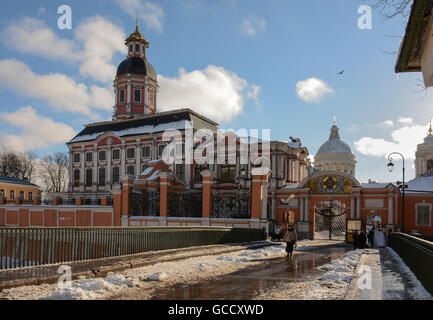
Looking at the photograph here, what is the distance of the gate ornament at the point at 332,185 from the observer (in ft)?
100

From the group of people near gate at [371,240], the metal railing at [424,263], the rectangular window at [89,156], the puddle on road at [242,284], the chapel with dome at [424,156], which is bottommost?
the group of people near gate at [371,240]

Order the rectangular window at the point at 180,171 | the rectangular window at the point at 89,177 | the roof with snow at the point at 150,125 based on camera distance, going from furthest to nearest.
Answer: the rectangular window at the point at 89,177 → the roof with snow at the point at 150,125 → the rectangular window at the point at 180,171

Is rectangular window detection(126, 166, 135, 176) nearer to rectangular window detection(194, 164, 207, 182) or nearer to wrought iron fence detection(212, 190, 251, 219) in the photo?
rectangular window detection(194, 164, 207, 182)

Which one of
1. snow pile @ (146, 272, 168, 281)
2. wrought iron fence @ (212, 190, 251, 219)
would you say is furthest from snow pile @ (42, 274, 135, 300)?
wrought iron fence @ (212, 190, 251, 219)

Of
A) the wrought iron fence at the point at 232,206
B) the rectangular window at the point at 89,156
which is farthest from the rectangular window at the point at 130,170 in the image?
the wrought iron fence at the point at 232,206

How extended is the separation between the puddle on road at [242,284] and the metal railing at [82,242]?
4.50 meters

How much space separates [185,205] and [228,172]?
10.3 m

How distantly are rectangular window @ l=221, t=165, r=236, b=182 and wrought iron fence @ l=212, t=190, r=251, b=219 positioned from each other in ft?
33.5

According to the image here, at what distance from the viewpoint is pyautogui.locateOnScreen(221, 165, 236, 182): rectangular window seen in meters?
37.6

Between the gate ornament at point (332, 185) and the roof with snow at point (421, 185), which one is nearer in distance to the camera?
the gate ornament at point (332, 185)

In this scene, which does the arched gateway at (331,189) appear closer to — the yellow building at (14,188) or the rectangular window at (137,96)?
the rectangular window at (137,96)

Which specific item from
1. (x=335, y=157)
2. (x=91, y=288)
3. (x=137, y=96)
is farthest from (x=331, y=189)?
(x=335, y=157)

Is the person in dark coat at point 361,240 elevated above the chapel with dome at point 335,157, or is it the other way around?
the chapel with dome at point 335,157
